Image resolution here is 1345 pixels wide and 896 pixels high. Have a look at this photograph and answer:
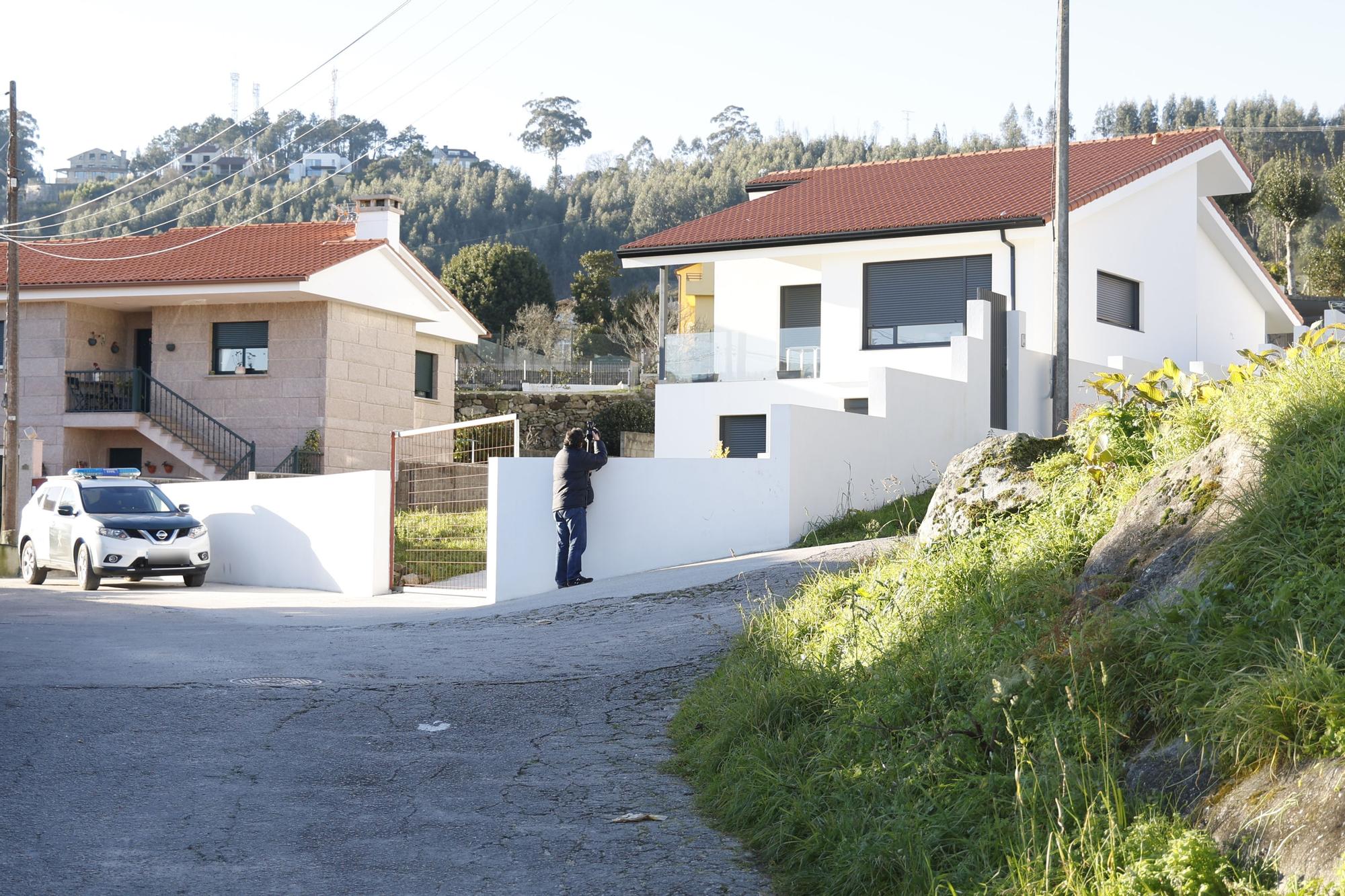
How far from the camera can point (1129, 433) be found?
7.19m

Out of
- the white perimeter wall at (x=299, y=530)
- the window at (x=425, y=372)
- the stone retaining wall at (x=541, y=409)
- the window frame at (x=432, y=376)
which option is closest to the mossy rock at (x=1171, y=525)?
the white perimeter wall at (x=299, y=530)

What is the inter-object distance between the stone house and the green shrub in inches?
304

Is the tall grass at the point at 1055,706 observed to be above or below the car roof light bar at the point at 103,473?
below

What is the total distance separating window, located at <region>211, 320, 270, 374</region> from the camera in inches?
1213

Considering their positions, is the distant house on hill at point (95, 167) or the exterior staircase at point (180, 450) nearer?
the exterior staircase at point (180, 450)

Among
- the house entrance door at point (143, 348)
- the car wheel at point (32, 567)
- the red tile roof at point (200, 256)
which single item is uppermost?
the red tile roof at point (200, 256)

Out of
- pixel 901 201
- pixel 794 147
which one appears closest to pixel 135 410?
pixel 901 201

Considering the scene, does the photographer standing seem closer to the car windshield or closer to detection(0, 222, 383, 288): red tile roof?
the car windshield

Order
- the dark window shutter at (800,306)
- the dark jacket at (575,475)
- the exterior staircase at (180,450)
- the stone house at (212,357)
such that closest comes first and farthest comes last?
the dark jacket at (575,475)
the dark window shutter at (800,306)
the exterior staircase at (180,450)
the stone house at (212,357)

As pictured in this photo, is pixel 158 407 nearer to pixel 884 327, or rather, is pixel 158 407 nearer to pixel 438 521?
pixel 438 521

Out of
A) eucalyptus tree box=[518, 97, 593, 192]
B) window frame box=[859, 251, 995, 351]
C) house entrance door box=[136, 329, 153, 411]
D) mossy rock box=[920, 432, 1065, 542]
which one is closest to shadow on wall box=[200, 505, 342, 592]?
window frame box=[859, 251, 995, 351]

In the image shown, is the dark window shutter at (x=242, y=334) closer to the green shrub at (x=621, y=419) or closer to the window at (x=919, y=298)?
the green shrub at (x=621, y=419)

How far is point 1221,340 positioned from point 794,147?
70629 mm

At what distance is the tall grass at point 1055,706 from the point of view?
3.91 m
